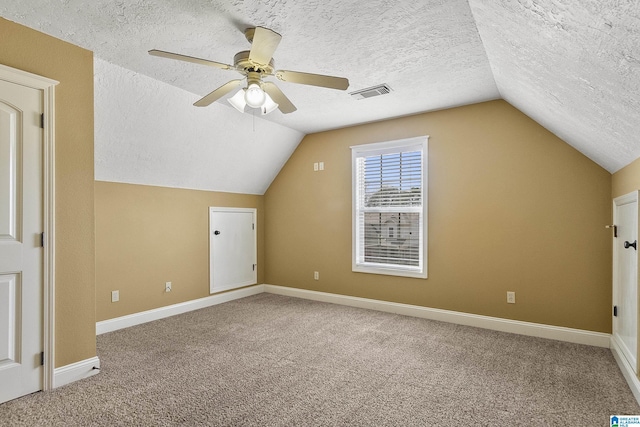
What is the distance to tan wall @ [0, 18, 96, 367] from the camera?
2486 millimetres

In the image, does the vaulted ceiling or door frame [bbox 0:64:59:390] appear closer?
→ the vaulted ceiling

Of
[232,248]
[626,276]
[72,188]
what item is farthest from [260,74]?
[232,248]

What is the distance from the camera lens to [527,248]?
3.59m

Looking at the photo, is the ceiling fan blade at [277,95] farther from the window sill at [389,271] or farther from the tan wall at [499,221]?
the window sill at [389,271]

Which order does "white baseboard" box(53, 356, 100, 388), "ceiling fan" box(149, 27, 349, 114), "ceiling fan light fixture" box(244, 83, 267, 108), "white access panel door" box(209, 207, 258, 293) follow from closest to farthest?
"ceiling fan" box(149, 27, 349, 114) → "ceiling fan light fixture" box(244, 83, 267, 108) → "white baseboard" box(53, 356, 100, 388) → "white access panel door" box(209, 207, 258, 293)

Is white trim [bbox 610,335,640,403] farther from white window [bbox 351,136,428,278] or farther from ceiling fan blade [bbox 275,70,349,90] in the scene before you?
ceiling fan blade [bbox 275,70,349,90]

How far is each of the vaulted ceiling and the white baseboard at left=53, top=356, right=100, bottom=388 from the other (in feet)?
7.71

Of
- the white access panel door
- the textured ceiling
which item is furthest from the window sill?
the textured ceiling

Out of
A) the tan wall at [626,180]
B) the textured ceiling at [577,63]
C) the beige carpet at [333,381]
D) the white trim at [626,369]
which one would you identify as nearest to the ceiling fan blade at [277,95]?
the textured ceiling at [577,63]

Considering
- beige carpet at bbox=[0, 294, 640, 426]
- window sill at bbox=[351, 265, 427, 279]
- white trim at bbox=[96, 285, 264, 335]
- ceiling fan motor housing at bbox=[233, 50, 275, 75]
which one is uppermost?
ceiling fan motor housing at bbox=[233, 50, 275, 75]

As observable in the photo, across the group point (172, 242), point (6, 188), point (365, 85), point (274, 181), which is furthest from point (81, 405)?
point (274, 181)

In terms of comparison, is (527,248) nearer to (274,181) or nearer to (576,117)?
(576,117)

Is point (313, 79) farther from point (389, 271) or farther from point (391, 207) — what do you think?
point (389, 271)

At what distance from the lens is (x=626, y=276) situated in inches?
108
